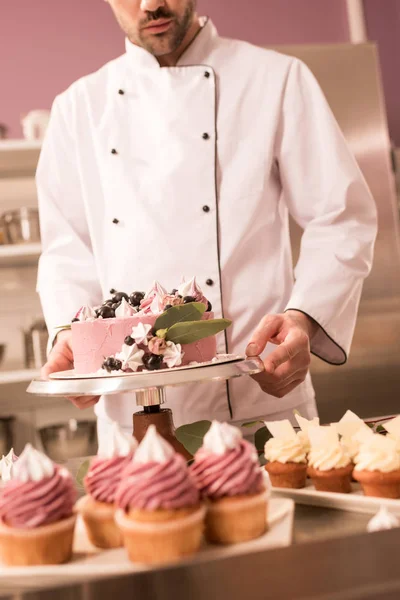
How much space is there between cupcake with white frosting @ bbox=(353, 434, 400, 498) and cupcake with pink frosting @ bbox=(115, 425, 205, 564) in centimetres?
26

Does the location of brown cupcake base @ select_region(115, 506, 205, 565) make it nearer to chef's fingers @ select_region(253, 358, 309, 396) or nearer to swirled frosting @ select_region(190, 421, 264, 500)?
swirled frosting @ select_region(190, 421, 264, 500)

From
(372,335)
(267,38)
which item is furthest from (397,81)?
(372,335)

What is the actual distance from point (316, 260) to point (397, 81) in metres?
A: 2.43

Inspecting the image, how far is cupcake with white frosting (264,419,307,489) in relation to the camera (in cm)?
95

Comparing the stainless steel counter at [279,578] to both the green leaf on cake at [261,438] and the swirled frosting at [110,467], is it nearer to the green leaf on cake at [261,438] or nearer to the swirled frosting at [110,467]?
the swirled frosting at [110,467]

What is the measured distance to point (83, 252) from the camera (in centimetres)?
188

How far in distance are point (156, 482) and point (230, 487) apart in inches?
3.5

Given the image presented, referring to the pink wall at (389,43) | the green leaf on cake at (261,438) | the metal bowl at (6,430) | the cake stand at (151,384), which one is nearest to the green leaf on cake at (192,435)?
the cake stand at (151,384)

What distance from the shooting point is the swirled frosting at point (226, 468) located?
0.73 meters

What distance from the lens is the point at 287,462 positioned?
0.96 metres

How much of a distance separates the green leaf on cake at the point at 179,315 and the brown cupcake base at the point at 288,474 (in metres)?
0.31

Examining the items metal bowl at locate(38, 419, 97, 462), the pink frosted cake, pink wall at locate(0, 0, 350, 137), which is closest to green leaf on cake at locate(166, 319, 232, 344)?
the pink frosted cake

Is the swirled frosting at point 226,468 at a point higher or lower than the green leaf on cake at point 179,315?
lower

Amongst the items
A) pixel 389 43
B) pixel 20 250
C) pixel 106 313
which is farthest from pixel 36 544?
pixel 389 43
